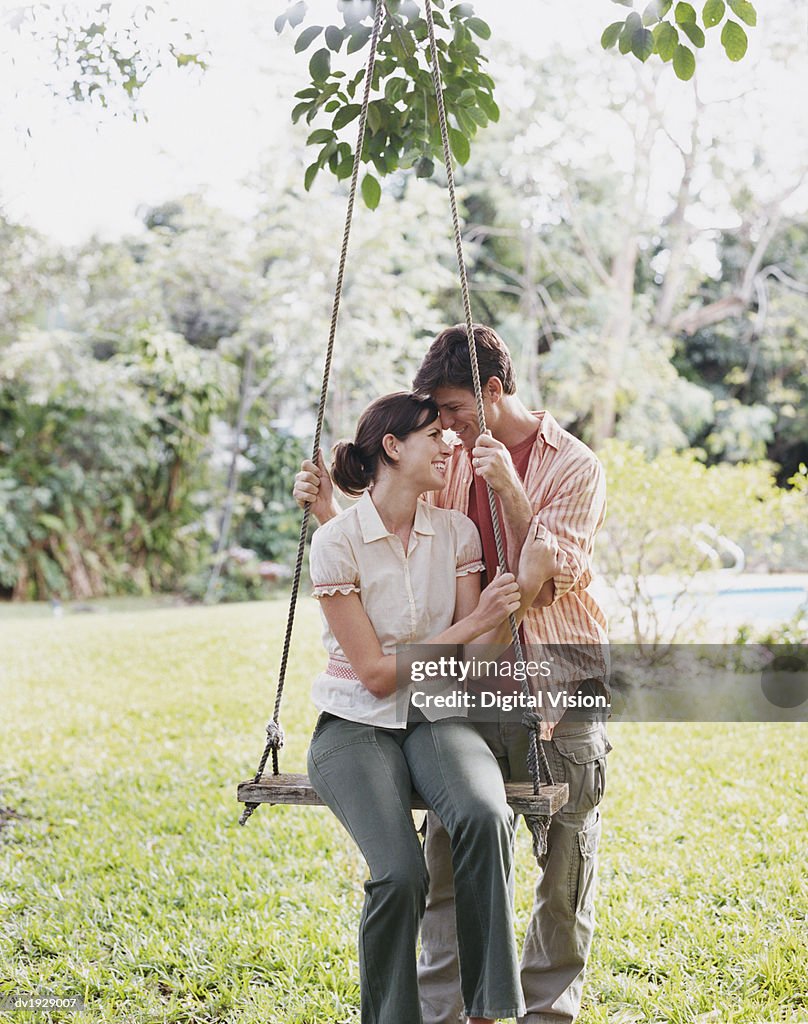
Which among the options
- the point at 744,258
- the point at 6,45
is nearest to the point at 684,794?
the point at 6,45

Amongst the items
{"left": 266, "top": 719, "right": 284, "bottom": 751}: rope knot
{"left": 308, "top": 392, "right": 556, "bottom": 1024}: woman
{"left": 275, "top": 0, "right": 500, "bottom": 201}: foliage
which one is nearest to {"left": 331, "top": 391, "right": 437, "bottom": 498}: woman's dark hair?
{"left": 308, "top": 392, "right": 556, "bottom": 1024}: woman

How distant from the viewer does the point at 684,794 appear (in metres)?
4.07

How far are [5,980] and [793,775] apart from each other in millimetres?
3021

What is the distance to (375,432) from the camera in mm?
2182

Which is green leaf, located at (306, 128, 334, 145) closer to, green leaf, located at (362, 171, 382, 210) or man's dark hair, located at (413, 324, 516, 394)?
green leaf, located at (362, 171, 382, 210)

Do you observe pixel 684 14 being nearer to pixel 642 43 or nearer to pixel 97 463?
pixel 642 43

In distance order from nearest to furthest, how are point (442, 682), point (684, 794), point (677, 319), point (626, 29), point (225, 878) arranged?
point (442, 682) → point (626, 29) → point (225, 878) → point (684, 794) → point (677, 319)

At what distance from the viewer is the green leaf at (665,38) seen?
8.02ft

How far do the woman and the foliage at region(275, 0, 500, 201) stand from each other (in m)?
0.92

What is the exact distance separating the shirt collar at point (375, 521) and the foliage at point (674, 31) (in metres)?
1.17

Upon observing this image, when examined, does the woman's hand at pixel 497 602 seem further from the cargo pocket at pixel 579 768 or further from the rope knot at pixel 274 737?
the rope knot at pixel 274 737

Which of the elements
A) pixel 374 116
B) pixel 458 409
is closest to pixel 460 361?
pixel 458 409

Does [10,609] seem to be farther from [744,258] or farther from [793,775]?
[744,258]

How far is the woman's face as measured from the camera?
7.07 ft
